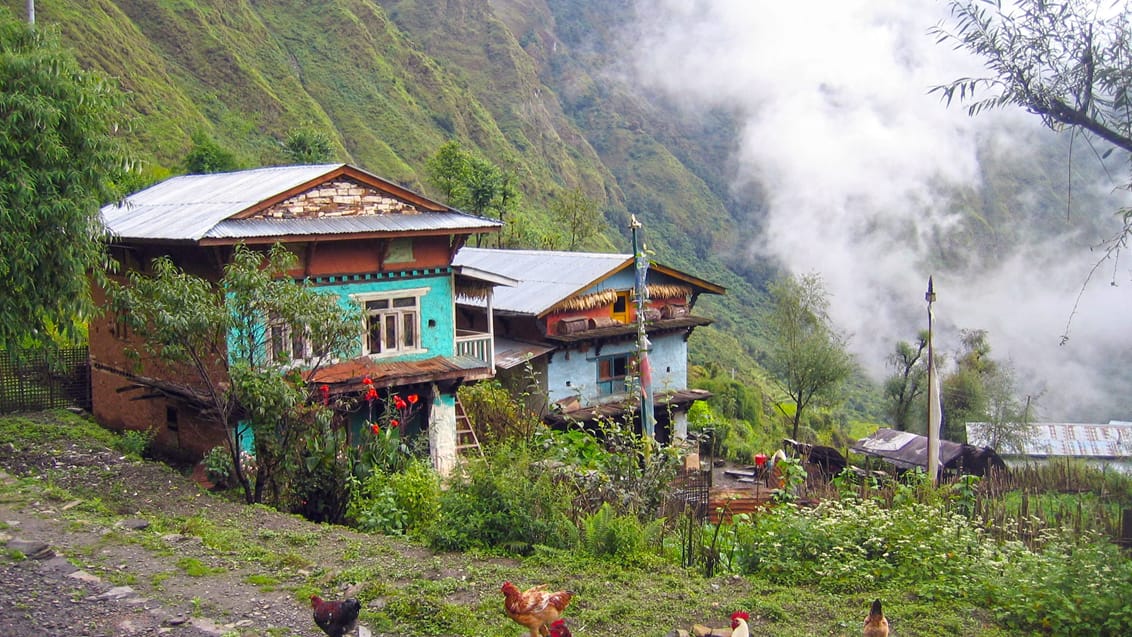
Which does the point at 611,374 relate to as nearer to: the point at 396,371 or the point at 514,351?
the point at 514,351

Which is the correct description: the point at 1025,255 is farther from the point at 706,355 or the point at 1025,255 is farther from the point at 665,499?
the point at 665,499

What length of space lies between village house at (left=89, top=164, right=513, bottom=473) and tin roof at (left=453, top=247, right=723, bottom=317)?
3.92 meters

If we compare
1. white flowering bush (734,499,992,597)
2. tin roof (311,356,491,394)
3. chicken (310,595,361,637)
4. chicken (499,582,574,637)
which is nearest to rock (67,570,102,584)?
chicken (310,595,361,637)

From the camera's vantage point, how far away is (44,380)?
17109 millimetres

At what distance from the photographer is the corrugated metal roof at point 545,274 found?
74.6 feet

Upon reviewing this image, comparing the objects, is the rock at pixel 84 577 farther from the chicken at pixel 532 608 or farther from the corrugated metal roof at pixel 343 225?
the corrugated metal roof at pixel 343 225

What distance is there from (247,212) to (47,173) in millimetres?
5437

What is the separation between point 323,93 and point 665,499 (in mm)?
59226

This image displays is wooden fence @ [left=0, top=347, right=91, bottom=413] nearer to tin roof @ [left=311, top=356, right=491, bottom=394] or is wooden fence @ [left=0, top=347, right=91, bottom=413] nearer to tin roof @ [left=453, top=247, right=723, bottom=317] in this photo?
tin roof @ [left=311, top=356, right=491, bottom=394]

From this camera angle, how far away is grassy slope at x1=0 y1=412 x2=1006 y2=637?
302 inches

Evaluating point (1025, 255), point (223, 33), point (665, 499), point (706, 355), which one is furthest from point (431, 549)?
point (1025, 255)

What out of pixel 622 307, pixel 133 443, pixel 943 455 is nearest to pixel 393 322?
pixel 133 443

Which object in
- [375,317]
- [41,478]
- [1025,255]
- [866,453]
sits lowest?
[866,453]

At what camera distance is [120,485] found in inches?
462
